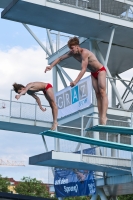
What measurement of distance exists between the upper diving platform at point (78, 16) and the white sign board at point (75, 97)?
2725 millimetres

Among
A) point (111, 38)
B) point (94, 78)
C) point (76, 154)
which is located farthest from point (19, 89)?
point (111, 38)

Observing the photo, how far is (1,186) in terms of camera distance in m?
80.8

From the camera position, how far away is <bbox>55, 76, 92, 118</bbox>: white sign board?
27.8 metres

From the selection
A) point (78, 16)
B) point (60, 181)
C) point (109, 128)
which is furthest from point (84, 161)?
point (109, 128)

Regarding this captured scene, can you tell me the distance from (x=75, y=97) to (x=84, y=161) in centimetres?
565

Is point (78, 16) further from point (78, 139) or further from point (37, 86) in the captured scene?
point (37, 86)

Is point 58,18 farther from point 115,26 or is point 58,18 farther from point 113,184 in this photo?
point 113,184

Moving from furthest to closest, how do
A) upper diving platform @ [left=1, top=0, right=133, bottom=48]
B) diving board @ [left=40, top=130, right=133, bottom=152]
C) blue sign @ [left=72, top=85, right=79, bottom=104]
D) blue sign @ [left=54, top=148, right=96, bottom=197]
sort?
blue sign @ [left=72, top=85, right=79, bottom=104] < blue sign @ [left=54, top=148, right=96, bottom=197] < upper diving platform @ [left=1, top=0, right=133, bottom=48] < diving board @ [left=40, top=130, right=133, bottom=152]

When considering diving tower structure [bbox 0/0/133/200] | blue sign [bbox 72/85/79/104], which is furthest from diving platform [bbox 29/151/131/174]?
blue sign [bbox 72/85/79/104]

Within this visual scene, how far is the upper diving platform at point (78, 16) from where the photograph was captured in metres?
25.3

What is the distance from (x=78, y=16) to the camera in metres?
26.5

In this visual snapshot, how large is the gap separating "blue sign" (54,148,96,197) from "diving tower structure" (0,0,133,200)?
1.64ft

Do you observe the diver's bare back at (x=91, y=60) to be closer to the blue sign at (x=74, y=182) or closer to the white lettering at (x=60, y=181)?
the blue sign at (x=74, y=182)

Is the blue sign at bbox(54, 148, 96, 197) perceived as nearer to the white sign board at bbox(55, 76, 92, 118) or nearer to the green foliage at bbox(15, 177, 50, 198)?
the white sign board at bbox(55, 76, 92, 118)
